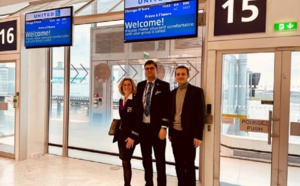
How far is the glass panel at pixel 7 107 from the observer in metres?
4.57

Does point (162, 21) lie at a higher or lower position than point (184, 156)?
higher

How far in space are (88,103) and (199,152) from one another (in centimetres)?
215

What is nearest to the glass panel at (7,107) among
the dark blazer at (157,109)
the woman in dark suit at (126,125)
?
the woman in dark suit at (126,125)

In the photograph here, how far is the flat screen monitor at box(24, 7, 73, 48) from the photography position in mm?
3768

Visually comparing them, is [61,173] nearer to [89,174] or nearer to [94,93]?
[89,174]

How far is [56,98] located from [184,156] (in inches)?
120

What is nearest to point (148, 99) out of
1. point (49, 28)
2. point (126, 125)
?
point (126, 125)

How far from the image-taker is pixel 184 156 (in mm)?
2803

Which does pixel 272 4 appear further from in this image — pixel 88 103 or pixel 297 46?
pixel 88 103

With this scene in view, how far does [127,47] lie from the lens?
4203 millimetres

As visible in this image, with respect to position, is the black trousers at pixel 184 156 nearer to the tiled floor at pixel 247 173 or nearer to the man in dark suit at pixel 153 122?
the man in dark suit at pixel 153 122

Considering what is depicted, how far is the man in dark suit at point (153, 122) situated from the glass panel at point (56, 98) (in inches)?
95.4

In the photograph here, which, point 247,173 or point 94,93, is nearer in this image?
point 247,173

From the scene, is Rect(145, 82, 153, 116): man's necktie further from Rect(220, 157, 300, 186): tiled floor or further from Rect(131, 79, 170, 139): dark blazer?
Rect(220, 157, 300, 186): tiled floor
